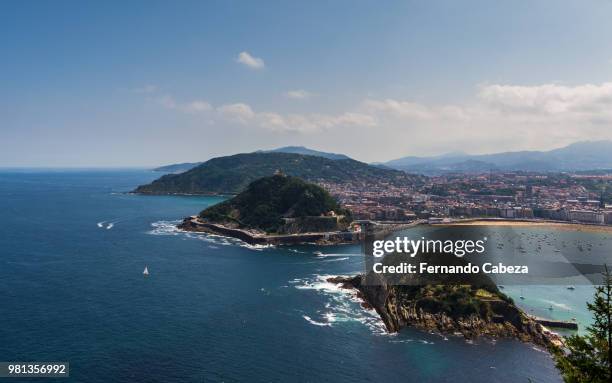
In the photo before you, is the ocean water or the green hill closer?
the ocean water

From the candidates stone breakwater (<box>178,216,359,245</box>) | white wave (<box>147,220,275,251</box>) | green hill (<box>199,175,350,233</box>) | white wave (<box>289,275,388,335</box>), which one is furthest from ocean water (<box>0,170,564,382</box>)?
green hill (<box>199,175,350,233</box>)

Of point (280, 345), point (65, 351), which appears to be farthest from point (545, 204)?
point (65, 351)

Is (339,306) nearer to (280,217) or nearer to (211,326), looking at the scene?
(211,326)

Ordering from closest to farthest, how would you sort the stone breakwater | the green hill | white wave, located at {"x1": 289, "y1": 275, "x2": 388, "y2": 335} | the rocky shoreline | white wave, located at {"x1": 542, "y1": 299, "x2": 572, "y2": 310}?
the rocky shoreline < white wave, located at {"x1": 289, "y1": 275, "x2": 388, "y2": 335} < white wave, located at {"x1": 542, "y1": 299, "x2": 572, "y2": 310} < the stone breakwater < the green hill

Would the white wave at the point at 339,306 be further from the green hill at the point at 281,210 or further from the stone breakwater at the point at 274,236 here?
the green hill at the point at 281,210

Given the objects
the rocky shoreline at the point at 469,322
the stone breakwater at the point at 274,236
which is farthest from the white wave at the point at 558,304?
the stone breakwater at the point at 274,236

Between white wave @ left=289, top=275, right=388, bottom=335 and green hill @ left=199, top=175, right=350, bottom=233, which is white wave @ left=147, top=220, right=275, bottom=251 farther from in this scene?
white wave @ left=289, top=275, right=388, bottom=335

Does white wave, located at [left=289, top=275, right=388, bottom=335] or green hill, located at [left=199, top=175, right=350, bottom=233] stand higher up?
green hill, located at [left=199, top=175, right=350, bottom=233]

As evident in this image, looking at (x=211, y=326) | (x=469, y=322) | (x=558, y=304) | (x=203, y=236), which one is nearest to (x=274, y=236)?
(x=203, y=236)

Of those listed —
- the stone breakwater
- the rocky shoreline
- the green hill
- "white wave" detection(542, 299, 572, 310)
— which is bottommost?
"white wave" detection(542, 299, 572, 310)
